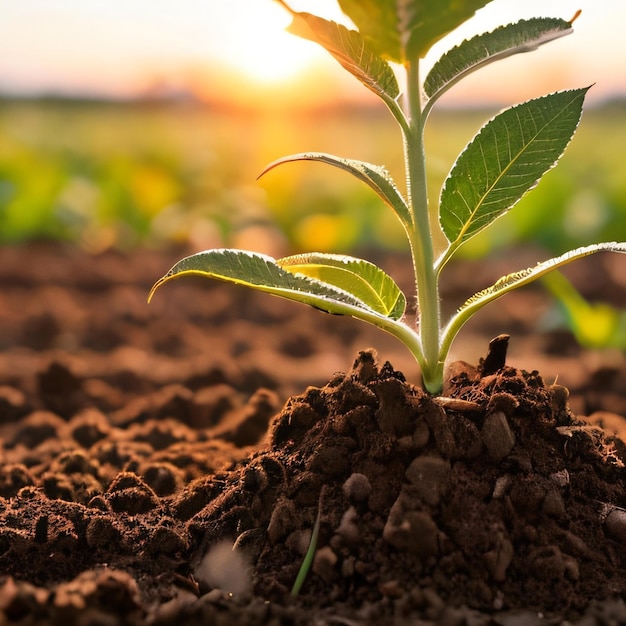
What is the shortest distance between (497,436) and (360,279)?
1.20 ft

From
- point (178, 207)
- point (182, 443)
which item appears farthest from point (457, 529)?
point (178, 207)

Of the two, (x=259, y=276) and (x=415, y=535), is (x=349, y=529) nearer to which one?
(x=415, y=535)

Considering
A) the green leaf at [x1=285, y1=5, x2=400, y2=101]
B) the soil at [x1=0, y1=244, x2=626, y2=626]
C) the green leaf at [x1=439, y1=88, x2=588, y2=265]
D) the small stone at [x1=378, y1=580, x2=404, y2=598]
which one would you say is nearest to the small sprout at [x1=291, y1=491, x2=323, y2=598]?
the soil at [x1=0, y1=244, x2=626, y2=626]

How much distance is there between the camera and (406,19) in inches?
48.5

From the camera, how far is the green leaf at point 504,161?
4.40 feet

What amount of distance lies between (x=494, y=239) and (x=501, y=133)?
144 inches

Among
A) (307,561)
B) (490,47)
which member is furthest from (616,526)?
(490,47)

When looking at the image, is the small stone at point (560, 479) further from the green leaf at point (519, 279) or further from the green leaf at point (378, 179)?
the green leaf at point (378, 179)

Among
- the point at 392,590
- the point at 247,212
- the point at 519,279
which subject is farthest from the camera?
the point at 247,212

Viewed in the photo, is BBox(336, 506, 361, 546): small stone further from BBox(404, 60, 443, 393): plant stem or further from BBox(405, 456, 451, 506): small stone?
BBox(404, 60, 443, 393): plant stem

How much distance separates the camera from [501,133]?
4.45 feet

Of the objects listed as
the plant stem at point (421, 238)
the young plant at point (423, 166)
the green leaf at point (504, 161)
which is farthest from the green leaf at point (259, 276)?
the green leaf at point (504, 161)

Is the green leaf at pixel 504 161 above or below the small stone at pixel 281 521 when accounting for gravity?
above

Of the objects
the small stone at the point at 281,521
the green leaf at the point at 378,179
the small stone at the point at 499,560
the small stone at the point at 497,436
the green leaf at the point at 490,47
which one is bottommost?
the small stone at the point at 499,560
